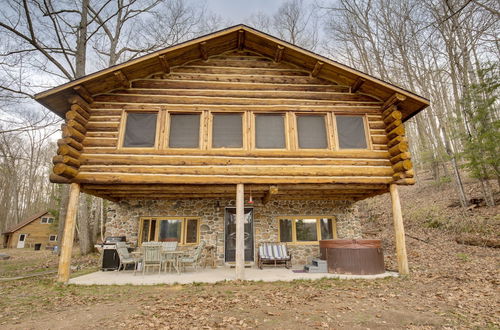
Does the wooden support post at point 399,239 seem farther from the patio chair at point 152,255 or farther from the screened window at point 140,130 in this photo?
the screened window at point 140,130

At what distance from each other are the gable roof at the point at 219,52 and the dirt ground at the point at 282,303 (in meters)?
4.62

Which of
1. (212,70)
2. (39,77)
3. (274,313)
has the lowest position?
(274,313)

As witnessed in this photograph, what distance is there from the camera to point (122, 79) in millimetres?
7312

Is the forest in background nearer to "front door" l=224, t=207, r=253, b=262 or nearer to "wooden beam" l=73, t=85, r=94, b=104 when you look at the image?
"wooden beam" l=73, t=85, r=94, b=104

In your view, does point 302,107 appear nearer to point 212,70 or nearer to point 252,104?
point 252,104

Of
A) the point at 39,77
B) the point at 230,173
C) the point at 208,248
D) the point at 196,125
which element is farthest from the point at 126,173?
the point at 39,77

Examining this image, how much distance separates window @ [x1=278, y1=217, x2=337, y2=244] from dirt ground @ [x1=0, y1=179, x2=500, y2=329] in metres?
3.14

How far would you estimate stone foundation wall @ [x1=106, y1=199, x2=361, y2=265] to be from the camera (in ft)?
31.5

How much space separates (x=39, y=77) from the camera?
444 inches

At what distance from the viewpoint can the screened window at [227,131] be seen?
7336mm

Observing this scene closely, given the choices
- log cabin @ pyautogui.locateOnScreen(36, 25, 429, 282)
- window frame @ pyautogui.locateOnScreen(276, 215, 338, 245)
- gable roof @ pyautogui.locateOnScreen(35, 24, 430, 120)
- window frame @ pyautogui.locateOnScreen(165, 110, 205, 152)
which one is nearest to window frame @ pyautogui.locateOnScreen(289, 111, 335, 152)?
log cabin @ pyautogui.locateOnScreen(36, 25, 429, 282)

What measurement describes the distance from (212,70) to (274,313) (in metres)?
6.68

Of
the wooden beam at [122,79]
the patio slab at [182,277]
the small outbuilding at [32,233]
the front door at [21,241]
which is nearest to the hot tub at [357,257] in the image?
the patio slab at [182,277]

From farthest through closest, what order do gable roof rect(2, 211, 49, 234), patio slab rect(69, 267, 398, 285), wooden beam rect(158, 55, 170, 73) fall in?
gable roof rect(2, 211, 49, 234) < wooden beam rect(158, 55, 170, 73) < patio slab rect(69, 267, 398, 285)
